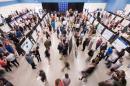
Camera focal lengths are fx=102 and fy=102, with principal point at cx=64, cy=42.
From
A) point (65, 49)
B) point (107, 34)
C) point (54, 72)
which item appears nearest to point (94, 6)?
point (107, 34)

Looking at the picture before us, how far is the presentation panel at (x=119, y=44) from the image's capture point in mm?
6593

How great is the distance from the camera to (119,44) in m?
6.77

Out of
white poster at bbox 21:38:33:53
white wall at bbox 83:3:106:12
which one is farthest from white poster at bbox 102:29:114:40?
white wall at bbox 83:3:106:12

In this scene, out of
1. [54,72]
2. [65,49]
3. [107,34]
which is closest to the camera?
[54,72]

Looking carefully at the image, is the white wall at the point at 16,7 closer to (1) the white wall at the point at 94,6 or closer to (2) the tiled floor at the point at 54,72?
(1) the white wall at the point at 94,6

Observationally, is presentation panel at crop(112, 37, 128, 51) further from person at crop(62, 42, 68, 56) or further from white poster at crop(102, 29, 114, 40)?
person at crop(62, 42, 68, 56)

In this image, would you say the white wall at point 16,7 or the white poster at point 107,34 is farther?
the white wall at point 16,7

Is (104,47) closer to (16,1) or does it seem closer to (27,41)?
(27,41)

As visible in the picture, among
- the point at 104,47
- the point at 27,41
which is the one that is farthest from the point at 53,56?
the point at 104,47

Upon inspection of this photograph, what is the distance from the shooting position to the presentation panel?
6.59 m

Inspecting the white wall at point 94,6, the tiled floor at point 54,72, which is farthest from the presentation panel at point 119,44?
the white wall at point 94,6

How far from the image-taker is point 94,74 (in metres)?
5.63

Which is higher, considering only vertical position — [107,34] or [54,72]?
[107,34]

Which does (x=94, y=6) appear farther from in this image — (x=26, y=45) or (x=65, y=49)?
(x=26, y=45)
